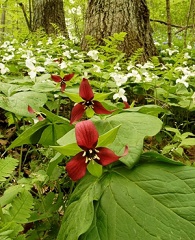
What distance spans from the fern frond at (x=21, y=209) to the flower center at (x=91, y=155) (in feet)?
0.64

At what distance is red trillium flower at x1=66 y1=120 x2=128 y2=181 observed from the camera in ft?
2.47

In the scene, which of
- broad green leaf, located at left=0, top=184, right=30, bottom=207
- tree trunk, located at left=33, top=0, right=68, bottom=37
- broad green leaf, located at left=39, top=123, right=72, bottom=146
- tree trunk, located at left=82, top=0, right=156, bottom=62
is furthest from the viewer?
tree trunk, located at left=33, top=0, right=68, bottom=37

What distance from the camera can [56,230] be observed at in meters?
1.11

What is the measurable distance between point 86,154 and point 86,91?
0.26 meters

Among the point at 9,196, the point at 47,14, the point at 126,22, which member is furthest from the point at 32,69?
the point at 47,14

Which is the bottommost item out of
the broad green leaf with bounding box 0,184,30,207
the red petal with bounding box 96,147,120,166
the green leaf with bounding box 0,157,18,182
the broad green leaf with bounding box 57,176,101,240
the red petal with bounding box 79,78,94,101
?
the broad green leaf with bounding box 0,184,30,207

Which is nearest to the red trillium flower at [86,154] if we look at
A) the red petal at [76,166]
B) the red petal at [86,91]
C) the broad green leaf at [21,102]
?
the red petal at [76,166]

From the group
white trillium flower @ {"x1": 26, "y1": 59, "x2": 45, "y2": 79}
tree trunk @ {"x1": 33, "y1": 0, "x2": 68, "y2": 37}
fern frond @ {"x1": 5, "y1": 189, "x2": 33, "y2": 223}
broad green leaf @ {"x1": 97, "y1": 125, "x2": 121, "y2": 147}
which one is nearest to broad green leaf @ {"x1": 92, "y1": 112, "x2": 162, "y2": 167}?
broad green leaf @ {"x1": 97, "y1": 125, "x2": 121, "y2": 147}

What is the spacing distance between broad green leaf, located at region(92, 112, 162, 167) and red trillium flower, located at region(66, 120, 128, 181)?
50mm

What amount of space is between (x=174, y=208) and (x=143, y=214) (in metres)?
0.08

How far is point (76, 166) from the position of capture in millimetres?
778

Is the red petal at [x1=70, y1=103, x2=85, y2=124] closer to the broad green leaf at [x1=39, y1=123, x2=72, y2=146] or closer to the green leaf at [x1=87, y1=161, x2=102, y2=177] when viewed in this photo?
the broad green leaf at [x1=39, y1=123, x2=72, y2=146]

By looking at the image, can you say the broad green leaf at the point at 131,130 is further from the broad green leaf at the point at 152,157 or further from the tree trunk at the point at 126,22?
the tree trunk at the point at 126,22

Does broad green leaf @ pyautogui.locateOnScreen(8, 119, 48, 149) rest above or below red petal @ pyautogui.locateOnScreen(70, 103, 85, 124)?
below
